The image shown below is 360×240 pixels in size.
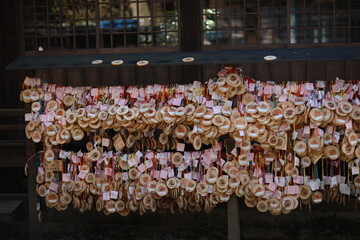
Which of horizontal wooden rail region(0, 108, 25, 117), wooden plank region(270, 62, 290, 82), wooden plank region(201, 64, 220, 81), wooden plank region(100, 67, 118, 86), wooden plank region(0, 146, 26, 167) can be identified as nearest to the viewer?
horizontal wooden rail region(0, 108, 25, 117)

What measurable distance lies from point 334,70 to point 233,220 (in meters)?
2.75

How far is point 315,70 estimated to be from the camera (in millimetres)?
7121

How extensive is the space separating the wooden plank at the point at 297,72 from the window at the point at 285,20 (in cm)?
36

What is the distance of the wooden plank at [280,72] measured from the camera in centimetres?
717

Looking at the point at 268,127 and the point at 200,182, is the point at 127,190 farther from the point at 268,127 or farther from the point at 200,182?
the point at 268,127

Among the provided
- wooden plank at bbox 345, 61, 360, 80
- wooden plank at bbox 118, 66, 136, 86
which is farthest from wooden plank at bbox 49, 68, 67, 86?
wooden plank at bbox 345, 61, 360, 80

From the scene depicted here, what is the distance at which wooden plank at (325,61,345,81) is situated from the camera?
708 cm

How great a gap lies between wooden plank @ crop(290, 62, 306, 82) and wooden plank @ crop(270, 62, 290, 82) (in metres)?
0.06

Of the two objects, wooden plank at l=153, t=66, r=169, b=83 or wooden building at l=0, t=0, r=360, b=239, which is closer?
wooden building at l=0, t=0, r=360, b=239

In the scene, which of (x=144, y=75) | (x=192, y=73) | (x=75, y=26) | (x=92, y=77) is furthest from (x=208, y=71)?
(x=75, y=26)

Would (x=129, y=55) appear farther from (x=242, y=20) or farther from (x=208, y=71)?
(x=242, y=20)

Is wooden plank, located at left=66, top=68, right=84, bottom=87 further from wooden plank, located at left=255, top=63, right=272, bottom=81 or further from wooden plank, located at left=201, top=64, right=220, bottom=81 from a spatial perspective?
wooden plank, located at left=255, top=63, right=272, bottom=81

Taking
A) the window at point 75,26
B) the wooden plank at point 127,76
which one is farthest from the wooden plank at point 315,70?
the wooden plank at point 127,76

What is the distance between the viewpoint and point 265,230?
285 inches
